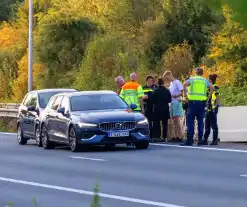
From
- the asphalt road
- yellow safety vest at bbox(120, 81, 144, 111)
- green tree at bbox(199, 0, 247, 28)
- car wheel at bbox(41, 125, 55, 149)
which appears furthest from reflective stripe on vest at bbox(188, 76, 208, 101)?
green tree at bbox(199, 0, 247, 28)

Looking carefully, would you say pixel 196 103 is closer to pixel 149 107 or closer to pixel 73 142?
pixel 149 107

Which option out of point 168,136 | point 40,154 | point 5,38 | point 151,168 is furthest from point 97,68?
point 151,168

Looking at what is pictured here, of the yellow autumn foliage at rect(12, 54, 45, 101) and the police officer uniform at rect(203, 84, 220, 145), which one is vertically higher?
the yellow autumn foliage at rect(12, 54, 45, 101)

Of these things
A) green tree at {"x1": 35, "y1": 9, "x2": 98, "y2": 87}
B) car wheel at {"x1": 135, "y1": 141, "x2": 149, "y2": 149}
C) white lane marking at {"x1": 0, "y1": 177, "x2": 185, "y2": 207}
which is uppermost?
green tree at {"x1": 35, "y1": 9, "x2": 98, "y2": 87}

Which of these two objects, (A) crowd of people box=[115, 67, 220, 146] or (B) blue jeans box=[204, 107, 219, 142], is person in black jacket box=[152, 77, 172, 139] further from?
(B) blue jeans box=[204, 107, 219, 142]

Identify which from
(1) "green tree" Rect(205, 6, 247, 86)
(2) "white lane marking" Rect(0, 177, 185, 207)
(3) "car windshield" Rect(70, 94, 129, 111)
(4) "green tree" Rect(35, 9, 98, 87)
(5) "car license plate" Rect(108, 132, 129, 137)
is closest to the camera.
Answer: (2) "white lane marking" Rect(0, 177, 185, 207)

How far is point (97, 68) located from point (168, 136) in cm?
2350

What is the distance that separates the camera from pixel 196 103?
2252cm

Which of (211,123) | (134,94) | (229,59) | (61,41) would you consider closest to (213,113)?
(211,123)

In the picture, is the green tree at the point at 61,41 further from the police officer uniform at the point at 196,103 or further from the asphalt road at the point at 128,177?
the asphalt road at the point at 128,177

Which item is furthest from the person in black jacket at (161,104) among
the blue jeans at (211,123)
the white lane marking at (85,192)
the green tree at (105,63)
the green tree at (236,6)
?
the green tree at (105,63)

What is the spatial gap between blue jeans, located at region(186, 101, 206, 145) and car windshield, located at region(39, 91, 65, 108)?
4474mm

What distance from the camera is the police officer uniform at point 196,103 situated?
2216 cm

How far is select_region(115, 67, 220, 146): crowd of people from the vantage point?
22.4m
